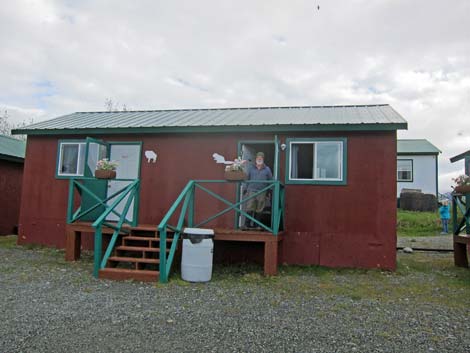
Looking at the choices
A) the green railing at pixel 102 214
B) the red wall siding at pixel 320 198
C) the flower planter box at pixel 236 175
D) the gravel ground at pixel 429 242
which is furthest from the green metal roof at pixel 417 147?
the green railing at pixel 102 214

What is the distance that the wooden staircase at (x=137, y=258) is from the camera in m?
5.71

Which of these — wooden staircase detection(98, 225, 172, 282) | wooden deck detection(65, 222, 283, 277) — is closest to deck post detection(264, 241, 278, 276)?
wooden deck detection(65, 222, 283, 277)

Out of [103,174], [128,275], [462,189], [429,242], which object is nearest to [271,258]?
[128,275]

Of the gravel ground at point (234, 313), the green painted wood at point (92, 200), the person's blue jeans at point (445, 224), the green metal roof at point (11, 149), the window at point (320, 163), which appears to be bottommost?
the gravel ground at point (234, 313)

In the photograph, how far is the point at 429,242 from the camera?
431 inches

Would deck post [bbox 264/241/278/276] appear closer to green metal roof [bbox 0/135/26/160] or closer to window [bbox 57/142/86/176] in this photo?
window [bbox 57/142/86/176]

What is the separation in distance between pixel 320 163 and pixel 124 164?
412 centimetres

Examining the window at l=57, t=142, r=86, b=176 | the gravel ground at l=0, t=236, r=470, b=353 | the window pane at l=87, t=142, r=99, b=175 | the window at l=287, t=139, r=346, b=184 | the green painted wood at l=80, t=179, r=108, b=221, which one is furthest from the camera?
the window at l=57, t=142, r=86, b=176

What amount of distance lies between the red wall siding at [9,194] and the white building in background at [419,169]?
1709 centimetres

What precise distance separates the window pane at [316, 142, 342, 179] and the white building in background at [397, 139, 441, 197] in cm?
1403

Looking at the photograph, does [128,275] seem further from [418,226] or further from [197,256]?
[418,226]

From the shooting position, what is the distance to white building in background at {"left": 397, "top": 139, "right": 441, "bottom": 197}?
64.1ft

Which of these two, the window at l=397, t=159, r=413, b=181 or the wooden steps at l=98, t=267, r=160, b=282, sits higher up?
the window at l=397, t=159, r=413, b=181

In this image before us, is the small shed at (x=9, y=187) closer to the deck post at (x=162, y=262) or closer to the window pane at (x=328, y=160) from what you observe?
the deck post at (x=162, y=262)
